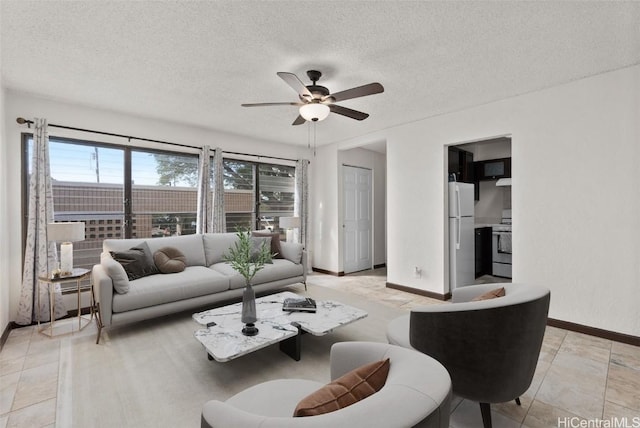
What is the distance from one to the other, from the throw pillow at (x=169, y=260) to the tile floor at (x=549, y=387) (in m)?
1.16

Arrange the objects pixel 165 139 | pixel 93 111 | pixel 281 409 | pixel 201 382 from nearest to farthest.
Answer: pixel 281 409, pixel 201 382, pixel 93 111, pixel 165 139

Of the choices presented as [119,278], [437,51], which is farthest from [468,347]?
[119,278]

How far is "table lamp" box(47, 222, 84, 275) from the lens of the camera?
2992mm

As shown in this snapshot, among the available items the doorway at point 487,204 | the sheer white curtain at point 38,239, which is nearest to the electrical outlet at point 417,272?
the doorway at point 487,204

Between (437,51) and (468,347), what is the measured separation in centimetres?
229

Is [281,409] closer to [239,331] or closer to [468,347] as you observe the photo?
[468,347]

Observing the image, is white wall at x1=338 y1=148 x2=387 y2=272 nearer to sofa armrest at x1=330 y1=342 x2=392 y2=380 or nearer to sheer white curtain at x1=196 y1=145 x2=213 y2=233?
sheer white curtain at x1=196 y1=145 x2=213 y2=233

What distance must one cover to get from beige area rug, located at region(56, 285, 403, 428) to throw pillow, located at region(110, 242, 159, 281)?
0.59 meters

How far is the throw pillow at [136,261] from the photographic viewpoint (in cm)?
333

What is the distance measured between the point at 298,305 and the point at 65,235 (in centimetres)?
253

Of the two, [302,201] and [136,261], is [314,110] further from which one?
[302,201]

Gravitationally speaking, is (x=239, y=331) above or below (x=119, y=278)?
below

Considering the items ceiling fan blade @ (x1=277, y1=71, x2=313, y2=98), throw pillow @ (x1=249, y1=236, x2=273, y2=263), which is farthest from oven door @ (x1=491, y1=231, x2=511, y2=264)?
ceiling fan blade @ (x1=277, y1=71, x2=313, y2=98)

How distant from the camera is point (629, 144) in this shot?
109 inches
